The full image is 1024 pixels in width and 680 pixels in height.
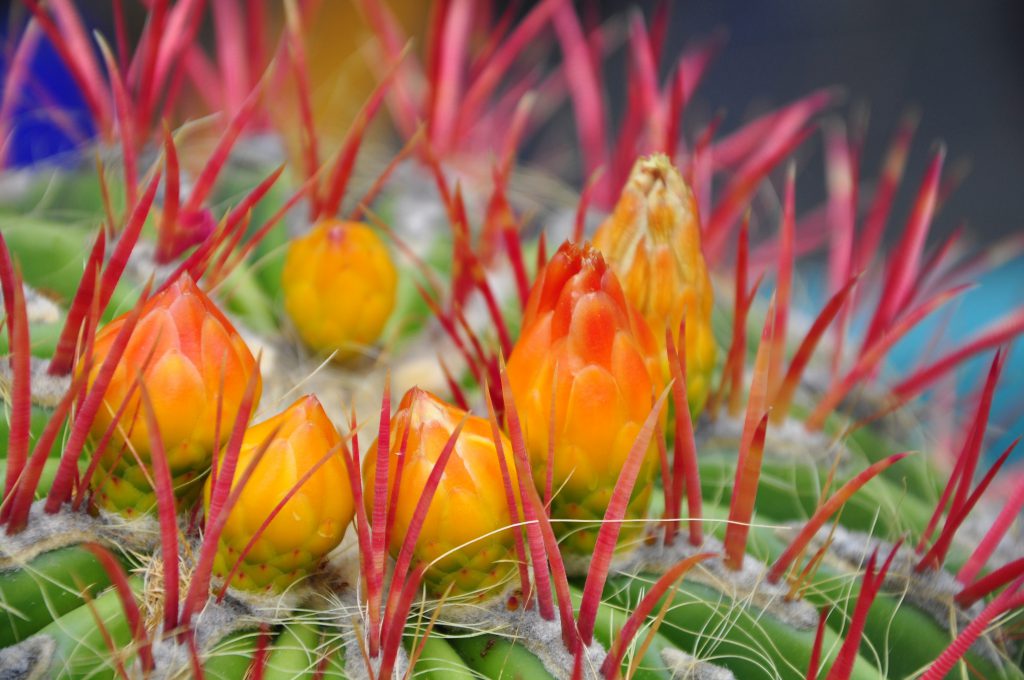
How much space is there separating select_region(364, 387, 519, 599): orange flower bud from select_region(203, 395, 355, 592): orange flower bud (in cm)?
2

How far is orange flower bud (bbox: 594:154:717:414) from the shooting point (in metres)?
0.43

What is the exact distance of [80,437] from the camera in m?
0.35

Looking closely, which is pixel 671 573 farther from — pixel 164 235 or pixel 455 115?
pixel 455 115

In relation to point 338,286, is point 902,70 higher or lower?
higher

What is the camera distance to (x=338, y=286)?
19.9 inches

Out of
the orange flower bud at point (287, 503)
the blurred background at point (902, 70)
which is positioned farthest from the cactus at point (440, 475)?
the blurred background at point (902, 70)

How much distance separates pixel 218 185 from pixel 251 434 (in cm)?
28

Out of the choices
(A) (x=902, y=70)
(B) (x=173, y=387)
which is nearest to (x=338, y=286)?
(B) (x=173, y=387)

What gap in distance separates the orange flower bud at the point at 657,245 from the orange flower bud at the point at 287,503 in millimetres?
152

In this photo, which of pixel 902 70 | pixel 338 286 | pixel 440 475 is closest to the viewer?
pixel 440 475

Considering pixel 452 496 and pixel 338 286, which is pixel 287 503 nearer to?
pixel 452 496

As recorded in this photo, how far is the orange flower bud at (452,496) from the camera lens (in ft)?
1.17

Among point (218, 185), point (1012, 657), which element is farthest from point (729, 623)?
point (218, 185)

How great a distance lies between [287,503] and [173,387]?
0.06m
